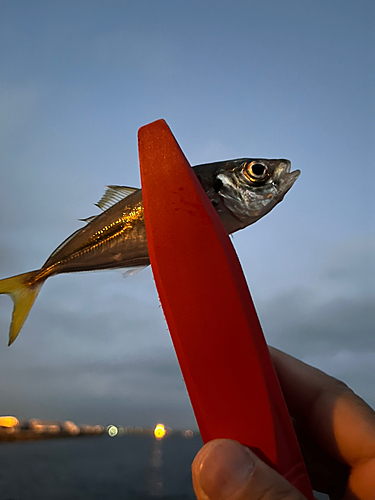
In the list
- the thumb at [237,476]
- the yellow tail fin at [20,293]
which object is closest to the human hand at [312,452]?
the thumb at [237,476]

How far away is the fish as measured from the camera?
71.7 inches

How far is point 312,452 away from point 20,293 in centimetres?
203

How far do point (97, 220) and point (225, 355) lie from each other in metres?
1.01

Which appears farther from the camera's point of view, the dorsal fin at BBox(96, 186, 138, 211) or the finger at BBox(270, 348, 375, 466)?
the dorsal fin at BBox(96, 186, 138, 211)

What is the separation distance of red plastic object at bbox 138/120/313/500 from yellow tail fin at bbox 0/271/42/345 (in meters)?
0.91

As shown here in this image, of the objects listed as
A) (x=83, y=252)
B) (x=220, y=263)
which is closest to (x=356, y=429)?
(x=220, y=263)

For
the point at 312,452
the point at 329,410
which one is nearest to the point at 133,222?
the point at 329,410

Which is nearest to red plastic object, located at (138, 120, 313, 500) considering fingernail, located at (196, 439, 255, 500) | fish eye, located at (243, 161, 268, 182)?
fingernail, located at (196, 439, 255, 500)

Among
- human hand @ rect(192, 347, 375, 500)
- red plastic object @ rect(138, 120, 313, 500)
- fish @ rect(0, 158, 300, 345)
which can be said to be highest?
fish @ rect(0, 158, 300, 345)

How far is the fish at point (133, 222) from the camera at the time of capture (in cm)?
182

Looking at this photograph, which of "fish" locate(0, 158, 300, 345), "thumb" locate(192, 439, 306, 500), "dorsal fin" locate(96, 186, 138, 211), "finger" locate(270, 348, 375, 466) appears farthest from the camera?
"dorsal fin" locate(96, 186, 138, 211)

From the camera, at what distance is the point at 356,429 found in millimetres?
1954

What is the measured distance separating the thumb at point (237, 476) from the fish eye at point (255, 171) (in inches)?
48.6

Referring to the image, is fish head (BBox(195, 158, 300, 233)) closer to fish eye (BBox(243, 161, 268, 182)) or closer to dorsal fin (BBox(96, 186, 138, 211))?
fish eye (BBox(243, 161, 268, 182))
